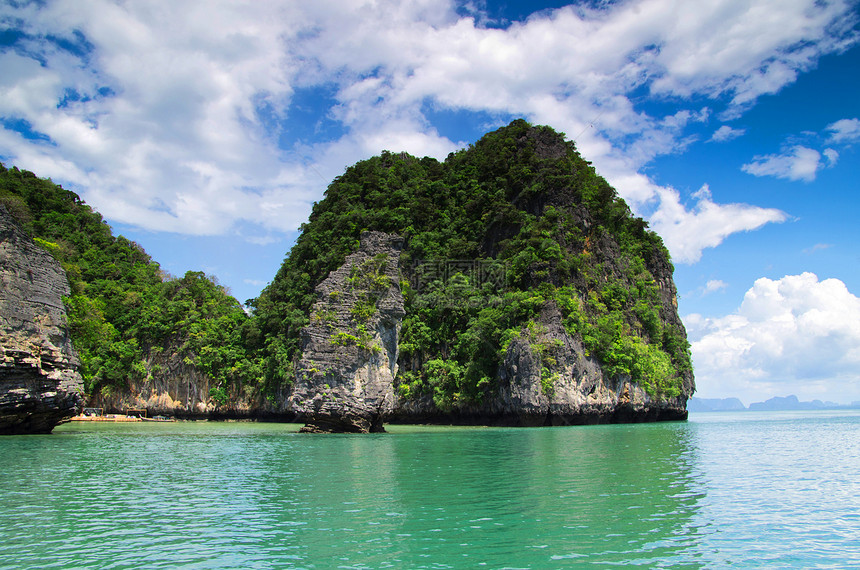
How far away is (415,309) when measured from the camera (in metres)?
45.5

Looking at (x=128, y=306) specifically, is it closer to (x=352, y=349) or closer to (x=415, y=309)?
(x=415, y=309)

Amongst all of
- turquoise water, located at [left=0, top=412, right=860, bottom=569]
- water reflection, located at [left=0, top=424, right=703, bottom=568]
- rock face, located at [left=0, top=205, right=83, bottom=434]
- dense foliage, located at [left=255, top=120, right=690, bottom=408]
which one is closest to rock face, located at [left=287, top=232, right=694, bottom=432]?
dense foliage, located at [left=255, top=120, right=690, bottom=408]

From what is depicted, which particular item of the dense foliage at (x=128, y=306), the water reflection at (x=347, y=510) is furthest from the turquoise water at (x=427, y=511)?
the dense foliage at (x=128, y=306)

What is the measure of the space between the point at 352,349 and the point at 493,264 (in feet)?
58.5

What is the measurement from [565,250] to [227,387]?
3288cm

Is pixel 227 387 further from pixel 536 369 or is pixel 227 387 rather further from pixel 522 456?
pixel 522 456

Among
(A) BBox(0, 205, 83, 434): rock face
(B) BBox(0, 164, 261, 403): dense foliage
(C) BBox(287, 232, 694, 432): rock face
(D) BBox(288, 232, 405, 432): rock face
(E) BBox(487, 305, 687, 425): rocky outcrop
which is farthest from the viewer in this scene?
→ (B) BBox(0, 164, 261, 403): dense foliage

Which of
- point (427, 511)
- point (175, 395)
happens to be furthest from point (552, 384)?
point (175, 395)

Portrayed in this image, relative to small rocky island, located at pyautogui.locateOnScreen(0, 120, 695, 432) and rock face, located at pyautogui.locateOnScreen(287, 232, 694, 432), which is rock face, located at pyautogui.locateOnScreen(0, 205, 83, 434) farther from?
rock face, located at pyautogui.locateOnScreen(287, 232, 694, 432)

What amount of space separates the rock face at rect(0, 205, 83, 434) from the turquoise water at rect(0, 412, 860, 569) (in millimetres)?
4915

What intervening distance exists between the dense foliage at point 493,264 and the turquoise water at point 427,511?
72.8 ft

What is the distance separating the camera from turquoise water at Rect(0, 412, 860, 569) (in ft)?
22.9

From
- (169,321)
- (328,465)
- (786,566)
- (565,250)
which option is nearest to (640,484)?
(786,566)

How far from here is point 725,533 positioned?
8195mm
